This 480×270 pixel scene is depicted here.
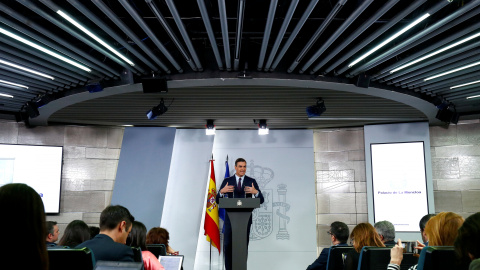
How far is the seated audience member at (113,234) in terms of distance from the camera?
2.62 m

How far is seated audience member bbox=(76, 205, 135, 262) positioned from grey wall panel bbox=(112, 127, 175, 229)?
585cm

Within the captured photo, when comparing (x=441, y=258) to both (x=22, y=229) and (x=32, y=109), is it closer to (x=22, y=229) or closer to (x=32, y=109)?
→ (x=22, y=229)

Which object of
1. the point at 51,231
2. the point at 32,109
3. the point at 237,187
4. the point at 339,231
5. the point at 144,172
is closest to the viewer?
the point at 339,231

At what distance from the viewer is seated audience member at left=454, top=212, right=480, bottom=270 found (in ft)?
5.62

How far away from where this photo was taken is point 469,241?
173cm

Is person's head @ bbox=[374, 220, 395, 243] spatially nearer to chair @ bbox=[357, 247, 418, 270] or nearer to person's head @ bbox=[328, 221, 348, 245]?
person's head @ bbox=[328, 221, 348, 245]

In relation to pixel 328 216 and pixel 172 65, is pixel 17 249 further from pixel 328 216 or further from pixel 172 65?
pixel 328 216

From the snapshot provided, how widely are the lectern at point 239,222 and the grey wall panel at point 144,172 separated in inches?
155

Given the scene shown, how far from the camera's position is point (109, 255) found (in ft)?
8.50

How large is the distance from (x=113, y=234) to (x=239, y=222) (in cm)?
239

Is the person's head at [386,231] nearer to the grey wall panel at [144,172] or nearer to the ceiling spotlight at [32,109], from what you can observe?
the grey wall panel at [144,172]

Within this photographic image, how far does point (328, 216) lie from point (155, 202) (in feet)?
11.4

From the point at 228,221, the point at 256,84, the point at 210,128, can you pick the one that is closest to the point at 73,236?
the point at 228,221

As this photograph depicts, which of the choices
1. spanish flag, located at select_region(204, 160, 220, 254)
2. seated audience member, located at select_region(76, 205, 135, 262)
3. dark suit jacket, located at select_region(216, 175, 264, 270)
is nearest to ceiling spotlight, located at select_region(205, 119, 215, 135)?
spanish flag, located at select_region(204, 160, 220, 254)
